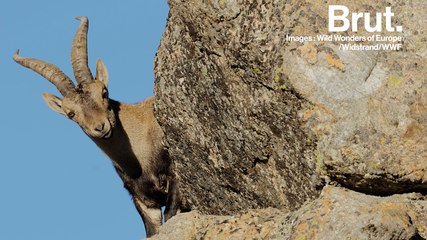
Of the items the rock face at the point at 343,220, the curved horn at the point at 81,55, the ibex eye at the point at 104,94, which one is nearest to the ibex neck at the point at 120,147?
the ibex eye at the point at 104,94

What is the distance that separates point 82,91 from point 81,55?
1.60 ft

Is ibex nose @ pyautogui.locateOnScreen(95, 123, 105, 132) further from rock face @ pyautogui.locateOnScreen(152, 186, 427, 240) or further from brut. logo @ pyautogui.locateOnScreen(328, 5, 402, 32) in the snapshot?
brut. logo @ pyautogui.locateOnScreen(328, 5, 402, 32)

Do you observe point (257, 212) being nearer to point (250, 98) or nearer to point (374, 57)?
point (250, 98)

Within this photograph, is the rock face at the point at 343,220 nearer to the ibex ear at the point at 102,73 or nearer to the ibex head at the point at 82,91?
the ibex head at the point at 82,91

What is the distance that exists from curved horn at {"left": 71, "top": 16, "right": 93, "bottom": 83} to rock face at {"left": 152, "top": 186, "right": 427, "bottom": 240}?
4.47 meters

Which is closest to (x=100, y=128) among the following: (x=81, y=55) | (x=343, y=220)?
(x=81, y=55)

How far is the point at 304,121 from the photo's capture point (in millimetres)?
8734

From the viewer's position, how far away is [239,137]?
9828 mm

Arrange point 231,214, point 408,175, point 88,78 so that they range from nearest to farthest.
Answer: point 408,175 → point 231,214 → point 88,78

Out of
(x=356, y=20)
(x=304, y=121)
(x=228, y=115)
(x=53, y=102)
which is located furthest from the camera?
(x=53, y=102)

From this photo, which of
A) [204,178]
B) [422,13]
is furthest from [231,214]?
[422,13]

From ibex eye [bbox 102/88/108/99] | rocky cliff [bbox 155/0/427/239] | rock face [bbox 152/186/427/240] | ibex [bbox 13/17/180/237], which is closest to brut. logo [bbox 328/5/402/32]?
rocky cliff [bbox 155/0/427/239]

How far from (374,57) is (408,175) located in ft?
3.64

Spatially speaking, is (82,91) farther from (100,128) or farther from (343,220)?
(343,220)
